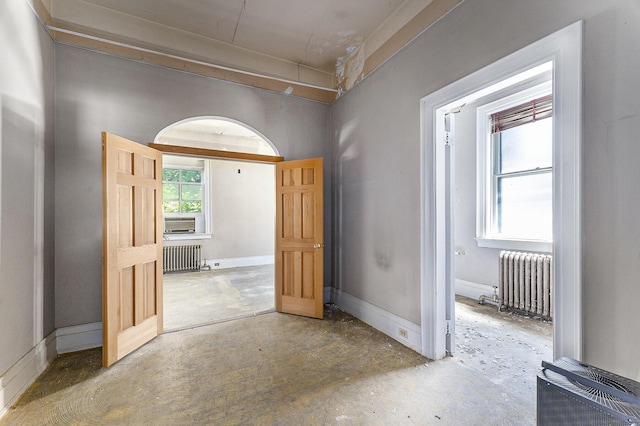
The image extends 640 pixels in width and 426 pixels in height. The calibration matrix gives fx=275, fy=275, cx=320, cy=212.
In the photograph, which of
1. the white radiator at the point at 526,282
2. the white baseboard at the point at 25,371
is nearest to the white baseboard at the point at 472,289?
the white radiator at the point at 526,282

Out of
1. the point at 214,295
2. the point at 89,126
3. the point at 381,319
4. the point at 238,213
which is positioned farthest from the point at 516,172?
the point at 238,213

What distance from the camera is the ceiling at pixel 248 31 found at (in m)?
2.67

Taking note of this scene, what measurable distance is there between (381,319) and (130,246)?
276cm

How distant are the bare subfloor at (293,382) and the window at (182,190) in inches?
173

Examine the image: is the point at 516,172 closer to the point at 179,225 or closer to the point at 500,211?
the point at 500,211

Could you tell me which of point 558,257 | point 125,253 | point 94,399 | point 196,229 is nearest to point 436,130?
point 558,257

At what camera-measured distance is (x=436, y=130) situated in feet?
8.14

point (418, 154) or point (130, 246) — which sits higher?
point (418, 154)

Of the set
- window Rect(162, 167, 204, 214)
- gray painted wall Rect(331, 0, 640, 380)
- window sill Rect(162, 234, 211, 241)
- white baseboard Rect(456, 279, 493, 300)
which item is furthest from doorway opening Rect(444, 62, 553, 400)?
window Rect(162, 167, 204, 214)

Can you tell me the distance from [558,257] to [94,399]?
3.27m

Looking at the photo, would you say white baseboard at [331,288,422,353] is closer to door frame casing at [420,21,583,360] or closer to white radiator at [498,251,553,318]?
door frame casing at [420,21,583,360]

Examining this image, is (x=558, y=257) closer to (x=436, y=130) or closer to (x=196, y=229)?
(x=436, y=130)

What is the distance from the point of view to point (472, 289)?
4246mm

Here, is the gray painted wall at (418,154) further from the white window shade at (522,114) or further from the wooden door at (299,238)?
the white window shade at (522,114)
